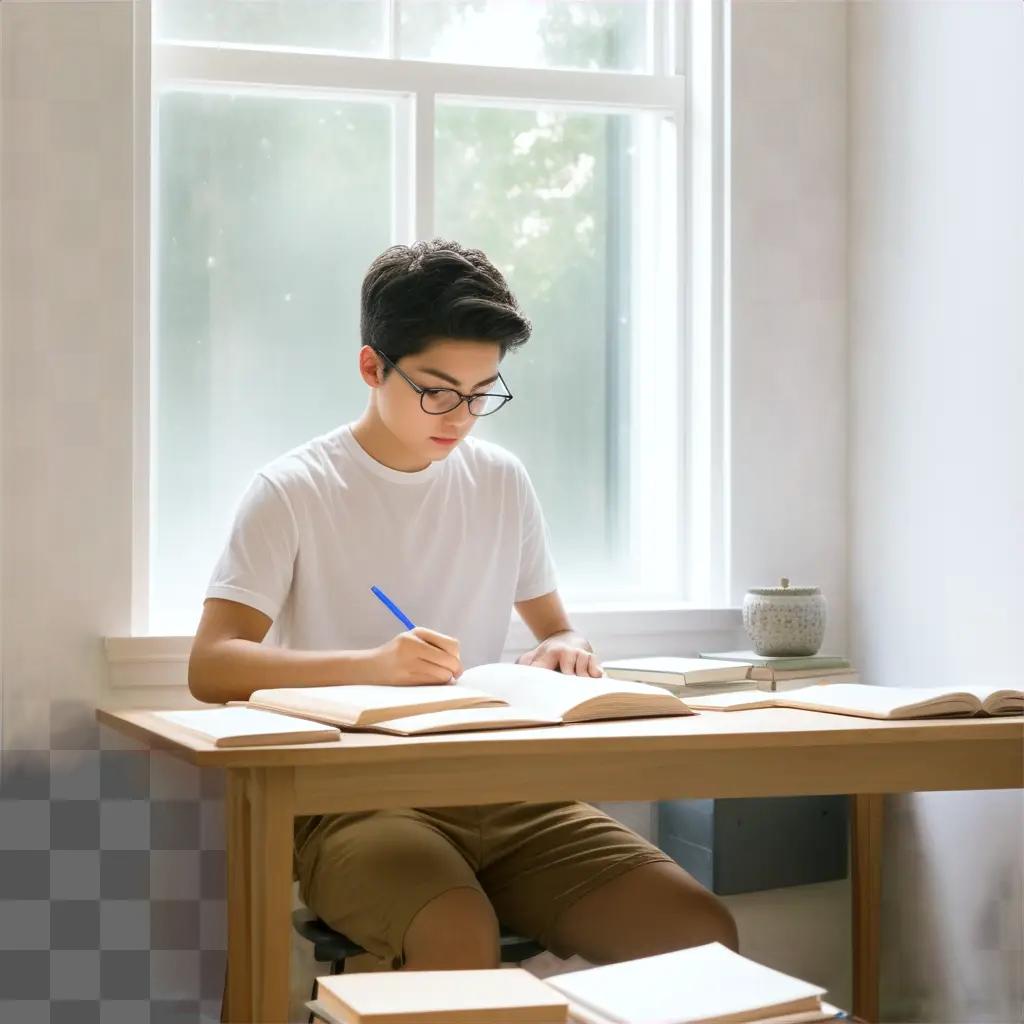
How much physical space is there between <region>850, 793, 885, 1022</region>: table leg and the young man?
648mm

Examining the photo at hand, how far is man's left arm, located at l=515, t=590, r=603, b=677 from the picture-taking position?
6.34 ft

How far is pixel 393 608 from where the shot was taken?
1.91 m

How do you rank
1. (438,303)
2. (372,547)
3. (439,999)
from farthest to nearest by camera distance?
(372,547) < (438,303) < (439,999)

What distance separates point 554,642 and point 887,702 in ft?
1.87

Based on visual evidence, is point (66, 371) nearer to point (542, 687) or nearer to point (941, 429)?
point (542, 687)

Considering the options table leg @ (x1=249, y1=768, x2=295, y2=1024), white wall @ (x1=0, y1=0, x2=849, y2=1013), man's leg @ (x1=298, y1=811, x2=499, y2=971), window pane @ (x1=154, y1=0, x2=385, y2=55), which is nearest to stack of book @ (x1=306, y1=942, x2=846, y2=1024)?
table leg @ (x1=249, y1=768, x2=295, y2=1024)

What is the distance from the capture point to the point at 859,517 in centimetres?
249

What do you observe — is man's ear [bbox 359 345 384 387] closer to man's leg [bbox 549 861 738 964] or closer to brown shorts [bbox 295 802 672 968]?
brown shorts [bbox 295 802 672 968]

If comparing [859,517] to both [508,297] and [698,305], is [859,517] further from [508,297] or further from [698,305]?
[508,297]

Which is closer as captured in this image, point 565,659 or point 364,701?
point 364,701

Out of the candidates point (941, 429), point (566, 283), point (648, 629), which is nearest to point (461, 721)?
point (648, 629)

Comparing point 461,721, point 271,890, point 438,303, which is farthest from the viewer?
point 438,303

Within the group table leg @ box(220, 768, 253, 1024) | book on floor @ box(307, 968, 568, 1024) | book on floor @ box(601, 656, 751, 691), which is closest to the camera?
book on floor @ box(307, 968, 568, 1024)

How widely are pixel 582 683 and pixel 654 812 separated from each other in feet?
2.97
